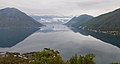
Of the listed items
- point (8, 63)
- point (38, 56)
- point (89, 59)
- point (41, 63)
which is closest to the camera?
point (41, 63)

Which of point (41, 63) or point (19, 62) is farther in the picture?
point (19, 62)

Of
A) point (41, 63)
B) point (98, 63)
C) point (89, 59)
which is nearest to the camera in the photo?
point (41, 63)

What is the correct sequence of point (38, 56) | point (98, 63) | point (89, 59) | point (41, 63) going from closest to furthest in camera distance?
point (41, 63) → point (89, 59) → point (38, 56) → point (98, 63)

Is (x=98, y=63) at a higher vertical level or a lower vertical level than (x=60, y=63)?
lower

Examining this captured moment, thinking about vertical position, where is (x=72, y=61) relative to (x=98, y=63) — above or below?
above

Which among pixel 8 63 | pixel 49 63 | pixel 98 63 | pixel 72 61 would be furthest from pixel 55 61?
A: pixel 98 63

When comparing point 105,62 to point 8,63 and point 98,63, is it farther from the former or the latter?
point 8,63

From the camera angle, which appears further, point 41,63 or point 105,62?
point 105,62

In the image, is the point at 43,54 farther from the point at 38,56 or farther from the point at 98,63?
the point at 98,63

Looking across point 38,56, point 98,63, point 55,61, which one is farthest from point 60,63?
point 98,63
